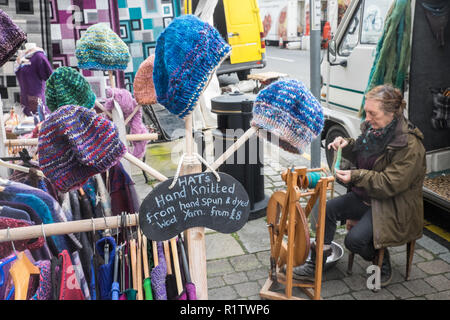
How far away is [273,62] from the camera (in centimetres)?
1795

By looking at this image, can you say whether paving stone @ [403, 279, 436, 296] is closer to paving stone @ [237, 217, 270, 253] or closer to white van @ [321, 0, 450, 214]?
white van @ [321, 0, 450, 214]

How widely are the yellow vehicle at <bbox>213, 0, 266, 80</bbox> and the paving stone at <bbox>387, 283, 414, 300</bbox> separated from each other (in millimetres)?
6595

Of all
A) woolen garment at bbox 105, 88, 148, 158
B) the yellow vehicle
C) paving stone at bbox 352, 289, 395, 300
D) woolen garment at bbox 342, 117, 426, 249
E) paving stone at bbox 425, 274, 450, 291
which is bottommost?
paving stone at bbox 352, 289, 395, 300

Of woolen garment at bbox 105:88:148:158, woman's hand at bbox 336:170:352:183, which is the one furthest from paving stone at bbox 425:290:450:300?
woolen garment at bbox 105:88:148:158

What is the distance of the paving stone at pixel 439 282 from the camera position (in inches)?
129

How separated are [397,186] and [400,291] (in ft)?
2.86

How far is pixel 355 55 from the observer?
15.7 ft

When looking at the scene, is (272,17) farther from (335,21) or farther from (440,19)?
(440,19)

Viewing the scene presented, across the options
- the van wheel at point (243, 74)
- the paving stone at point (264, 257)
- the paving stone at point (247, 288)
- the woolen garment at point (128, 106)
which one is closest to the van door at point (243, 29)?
the van wheel at point (243, 74)

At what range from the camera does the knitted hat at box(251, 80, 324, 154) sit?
6.35 ft

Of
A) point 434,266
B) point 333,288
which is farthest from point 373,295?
point 434,266

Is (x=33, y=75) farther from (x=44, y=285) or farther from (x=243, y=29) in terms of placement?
(x=243, y=29)

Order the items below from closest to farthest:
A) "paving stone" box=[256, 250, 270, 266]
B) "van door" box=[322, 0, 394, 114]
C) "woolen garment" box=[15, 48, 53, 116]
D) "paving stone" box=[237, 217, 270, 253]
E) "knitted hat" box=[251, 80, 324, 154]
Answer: "knitted hat" box=[251, 80, 324, 154]
"paving stone" box=[256, 250, 270, 266]
"paving stone" box=[237, 217, 270, 253]
"van door" box=[322, 0, 394, 114]
"woolen garment" box=[15, 48, 53, 116]

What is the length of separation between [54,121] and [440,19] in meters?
3.81
